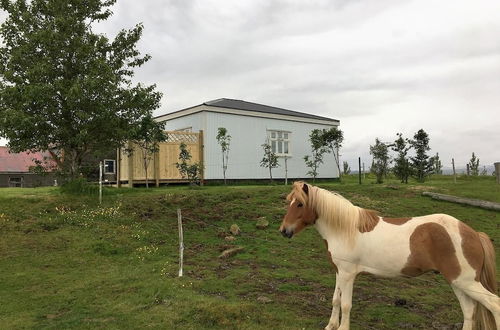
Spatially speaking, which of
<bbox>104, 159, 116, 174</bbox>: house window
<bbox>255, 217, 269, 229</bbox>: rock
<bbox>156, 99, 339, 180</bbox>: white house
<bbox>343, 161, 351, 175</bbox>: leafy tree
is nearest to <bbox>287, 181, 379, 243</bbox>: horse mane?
<bbox>255, 217, 269, 229</bbox>: rock

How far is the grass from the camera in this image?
6031 millimetres

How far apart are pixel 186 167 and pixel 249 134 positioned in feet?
19.1

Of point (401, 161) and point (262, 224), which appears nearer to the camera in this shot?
point (262, 224)

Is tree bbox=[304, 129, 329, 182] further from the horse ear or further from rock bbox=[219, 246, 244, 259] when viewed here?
the horse ear

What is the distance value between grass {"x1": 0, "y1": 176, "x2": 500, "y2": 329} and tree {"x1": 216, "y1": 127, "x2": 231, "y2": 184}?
6.43 meters

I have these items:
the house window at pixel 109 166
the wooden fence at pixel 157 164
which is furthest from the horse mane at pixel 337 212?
the house window at pixel 109 166

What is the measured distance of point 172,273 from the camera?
26.4 ft

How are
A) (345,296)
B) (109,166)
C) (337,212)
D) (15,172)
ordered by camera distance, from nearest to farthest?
(345,296)
(337,212)
(109,166)
(15,172)

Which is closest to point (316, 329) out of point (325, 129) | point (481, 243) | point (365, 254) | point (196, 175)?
point (365, 254)

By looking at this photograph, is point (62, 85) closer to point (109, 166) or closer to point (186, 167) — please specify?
point (186, 167)

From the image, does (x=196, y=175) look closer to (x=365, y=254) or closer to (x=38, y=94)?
(x=38, y=94)

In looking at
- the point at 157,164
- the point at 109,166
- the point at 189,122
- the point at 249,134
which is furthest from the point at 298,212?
the point at 109,166

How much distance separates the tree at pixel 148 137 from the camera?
15969 millimetres

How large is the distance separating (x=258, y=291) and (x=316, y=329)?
68.5 inches
